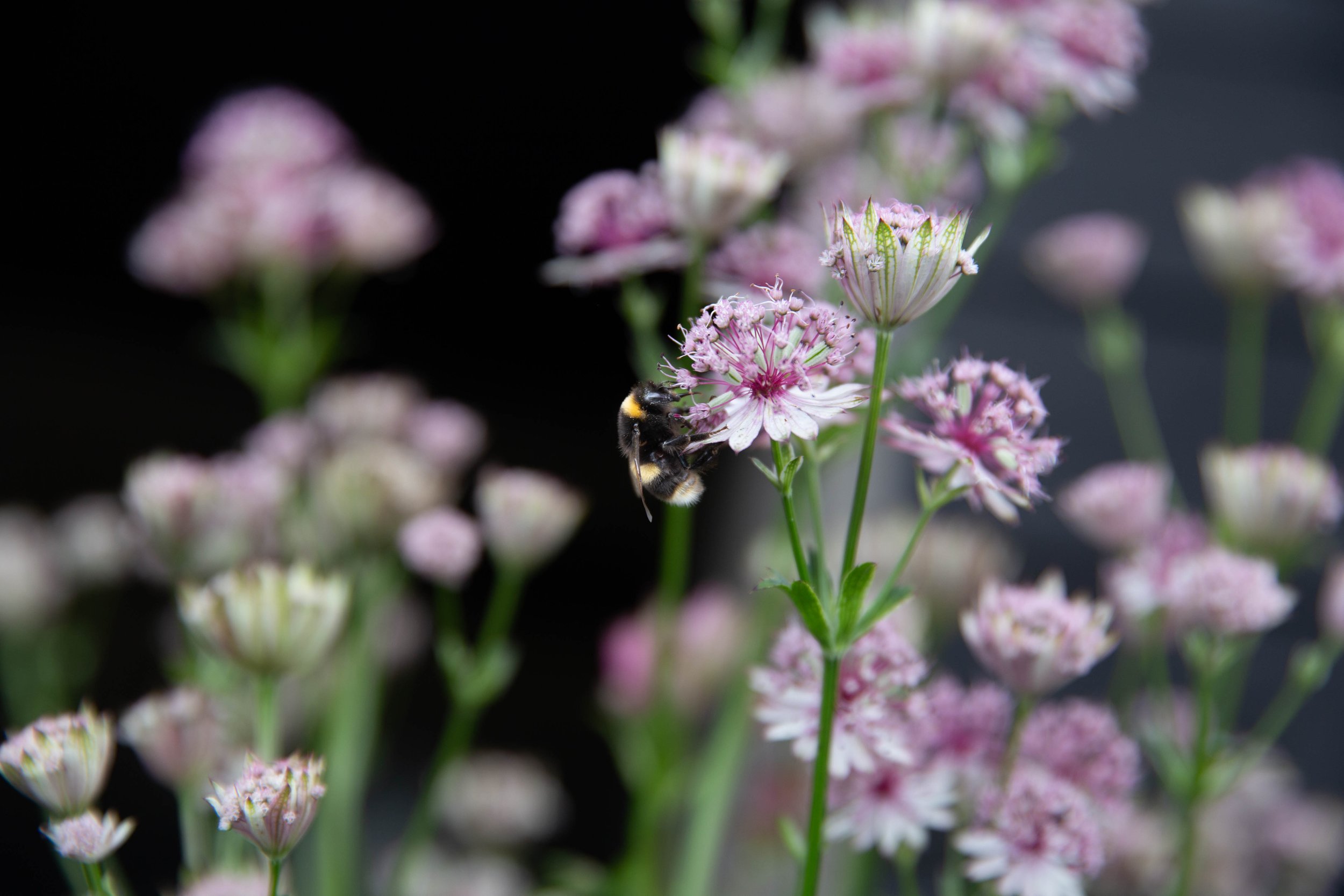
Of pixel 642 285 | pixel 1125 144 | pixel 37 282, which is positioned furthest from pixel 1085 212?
pixel 37 282

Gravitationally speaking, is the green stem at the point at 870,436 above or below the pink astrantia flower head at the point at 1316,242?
below

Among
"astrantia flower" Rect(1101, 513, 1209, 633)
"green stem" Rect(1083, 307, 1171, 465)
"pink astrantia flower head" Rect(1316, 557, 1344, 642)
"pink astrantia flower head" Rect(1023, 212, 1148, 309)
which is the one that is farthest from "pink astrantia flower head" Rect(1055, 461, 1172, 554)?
"green stem" Rect(1083, 307, 1171, 465)

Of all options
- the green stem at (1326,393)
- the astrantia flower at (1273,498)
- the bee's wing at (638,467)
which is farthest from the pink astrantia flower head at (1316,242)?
the bee's wing at (638,467)

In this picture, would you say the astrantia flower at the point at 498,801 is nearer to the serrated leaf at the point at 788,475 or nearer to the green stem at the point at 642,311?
the green stem at the point at 642,311

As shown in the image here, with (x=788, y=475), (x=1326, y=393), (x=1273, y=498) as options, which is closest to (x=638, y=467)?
(x=788, y=475)

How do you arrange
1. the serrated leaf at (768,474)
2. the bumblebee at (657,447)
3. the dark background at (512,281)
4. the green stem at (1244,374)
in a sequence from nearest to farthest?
the serrated leaf at (768,474)
the bumblebee at (657,447)
the green stem at (1244,374)
the dark background at (512,281)

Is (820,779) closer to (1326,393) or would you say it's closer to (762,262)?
(762,262)

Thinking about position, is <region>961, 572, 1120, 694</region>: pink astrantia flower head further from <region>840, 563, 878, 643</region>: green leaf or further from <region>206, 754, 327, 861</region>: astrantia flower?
<region>206, 754, 327, 861</region>: astrantia flower
